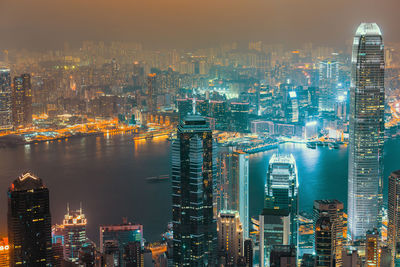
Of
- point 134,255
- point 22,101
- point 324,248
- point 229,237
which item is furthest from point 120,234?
point 22,101

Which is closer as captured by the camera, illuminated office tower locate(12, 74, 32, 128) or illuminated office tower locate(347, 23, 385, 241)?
illuminated office tower locate(347, 23, 385, 241)

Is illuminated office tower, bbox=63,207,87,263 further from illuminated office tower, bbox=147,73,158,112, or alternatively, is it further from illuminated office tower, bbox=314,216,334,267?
illuminated office tower, bbox=147,73,158,112

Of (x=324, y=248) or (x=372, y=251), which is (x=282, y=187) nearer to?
(x=372, y=251)

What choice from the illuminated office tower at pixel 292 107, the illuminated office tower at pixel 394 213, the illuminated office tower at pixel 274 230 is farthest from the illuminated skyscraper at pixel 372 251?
the illuminated office tower at pixel 292 107

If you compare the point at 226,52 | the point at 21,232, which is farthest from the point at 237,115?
the point at 21,232

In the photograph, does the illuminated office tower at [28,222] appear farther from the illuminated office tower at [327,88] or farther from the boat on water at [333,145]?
the illuminated office tower at [327,88]

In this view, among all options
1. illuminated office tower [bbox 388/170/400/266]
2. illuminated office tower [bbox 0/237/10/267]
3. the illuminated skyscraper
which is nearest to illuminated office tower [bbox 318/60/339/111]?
illuminated office tower [bbox 388/170/400/266]

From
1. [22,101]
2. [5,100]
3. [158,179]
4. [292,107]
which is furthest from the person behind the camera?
[292,107]
